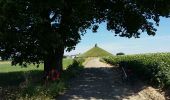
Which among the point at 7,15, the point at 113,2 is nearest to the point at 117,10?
the point at 113,2

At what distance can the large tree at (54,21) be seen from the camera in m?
24.8

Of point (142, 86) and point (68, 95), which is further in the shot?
point (142, 86)

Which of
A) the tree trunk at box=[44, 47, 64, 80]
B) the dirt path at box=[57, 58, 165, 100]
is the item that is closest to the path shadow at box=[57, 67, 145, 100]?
the dirt path at box=[57, 58, 165, 100]

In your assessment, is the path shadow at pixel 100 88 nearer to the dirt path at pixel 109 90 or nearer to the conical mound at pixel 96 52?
the dirt path at pixel 109 90

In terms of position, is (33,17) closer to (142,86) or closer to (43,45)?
(43,45)

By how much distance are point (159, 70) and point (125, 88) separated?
2.39 meters

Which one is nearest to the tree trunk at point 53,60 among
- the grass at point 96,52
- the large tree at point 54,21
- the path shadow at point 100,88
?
the large tree at point 54,21

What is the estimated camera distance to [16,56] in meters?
28.4

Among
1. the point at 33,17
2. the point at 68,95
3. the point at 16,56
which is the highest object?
the point at 33,17

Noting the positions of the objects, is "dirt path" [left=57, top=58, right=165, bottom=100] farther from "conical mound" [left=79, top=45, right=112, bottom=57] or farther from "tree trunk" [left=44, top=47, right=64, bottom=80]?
"conical mound" [left=79, top=45, right=112, bottom=57]

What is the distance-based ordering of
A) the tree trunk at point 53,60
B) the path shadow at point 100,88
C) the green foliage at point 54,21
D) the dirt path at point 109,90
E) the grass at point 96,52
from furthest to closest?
the grass at point 96,52 < the tree trunk at point 53,60 < the green foliage at point 54,21 < the path shadow at point 100,88 < the dirt path at point 109,90

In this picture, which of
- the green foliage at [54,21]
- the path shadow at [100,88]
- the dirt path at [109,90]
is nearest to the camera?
Result: the dirt path at [109,90]

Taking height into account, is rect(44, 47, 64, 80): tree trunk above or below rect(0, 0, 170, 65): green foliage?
below

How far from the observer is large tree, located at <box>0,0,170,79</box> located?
81.4 ft
